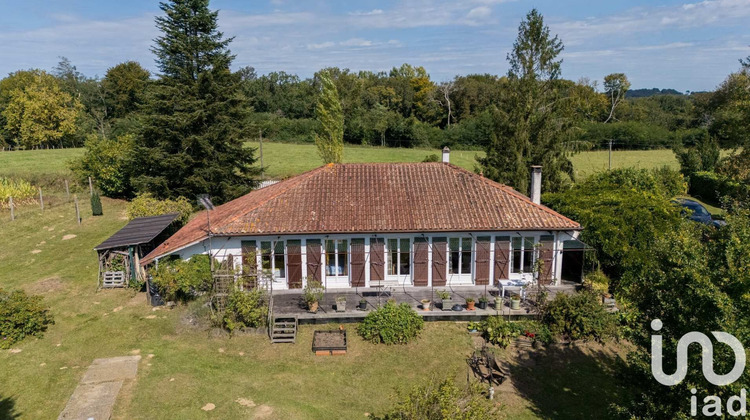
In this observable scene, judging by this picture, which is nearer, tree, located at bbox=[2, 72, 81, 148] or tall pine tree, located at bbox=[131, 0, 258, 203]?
tall pine tree, located at bbox=[131, 0, 258, 203]

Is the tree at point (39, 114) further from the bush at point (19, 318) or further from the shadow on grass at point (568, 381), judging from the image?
the shadow on grass at point (568, 381)

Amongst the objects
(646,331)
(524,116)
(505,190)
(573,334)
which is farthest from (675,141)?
(646,331)

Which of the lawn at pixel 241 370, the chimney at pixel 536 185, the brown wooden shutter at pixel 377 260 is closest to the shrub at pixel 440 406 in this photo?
the lawn at pixel 241 370

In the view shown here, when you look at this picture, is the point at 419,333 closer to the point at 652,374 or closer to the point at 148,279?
the point at 652,374

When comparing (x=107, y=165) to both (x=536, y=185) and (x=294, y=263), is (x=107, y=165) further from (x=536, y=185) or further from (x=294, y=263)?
(x=536, y=185)

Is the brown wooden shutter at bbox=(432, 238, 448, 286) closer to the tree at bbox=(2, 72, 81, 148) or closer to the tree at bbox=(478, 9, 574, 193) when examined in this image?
the tree at bbox=(478, 9, 574, 193)

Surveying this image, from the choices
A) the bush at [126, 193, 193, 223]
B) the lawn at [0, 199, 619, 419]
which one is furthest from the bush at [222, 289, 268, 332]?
the bush at [126, 193, 193, 223]
